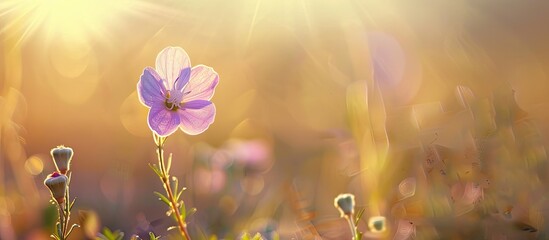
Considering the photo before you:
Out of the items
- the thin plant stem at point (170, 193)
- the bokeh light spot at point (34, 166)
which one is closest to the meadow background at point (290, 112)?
the bokeh light spot at point (34, 166)

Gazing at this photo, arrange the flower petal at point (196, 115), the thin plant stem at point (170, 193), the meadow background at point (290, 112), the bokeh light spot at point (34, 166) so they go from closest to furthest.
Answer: the thin plant stem at point (170, 193), the flower petal at point (196, 115), the meadow background at point (290, 112), the bokeh light spot at point (34, 166)

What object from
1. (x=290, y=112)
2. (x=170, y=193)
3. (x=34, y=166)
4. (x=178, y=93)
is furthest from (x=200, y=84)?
(x=290, y=112)

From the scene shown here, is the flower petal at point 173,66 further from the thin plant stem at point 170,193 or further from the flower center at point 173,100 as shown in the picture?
the thin plant stem at point 170,193

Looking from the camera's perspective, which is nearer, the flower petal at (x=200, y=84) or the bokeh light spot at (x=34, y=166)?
the flower petal at (x=200, y=84)

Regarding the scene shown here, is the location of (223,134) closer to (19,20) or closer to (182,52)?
(19,20)

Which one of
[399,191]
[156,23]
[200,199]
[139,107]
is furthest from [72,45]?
[399,191]

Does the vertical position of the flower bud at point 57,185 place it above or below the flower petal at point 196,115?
below
